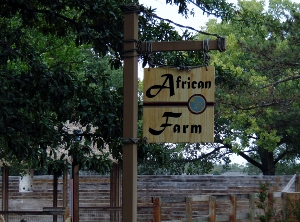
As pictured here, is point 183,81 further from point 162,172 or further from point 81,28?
point 162,172

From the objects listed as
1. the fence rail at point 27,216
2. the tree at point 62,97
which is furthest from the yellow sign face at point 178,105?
the fence rail at point 27,216

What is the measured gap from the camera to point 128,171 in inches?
321

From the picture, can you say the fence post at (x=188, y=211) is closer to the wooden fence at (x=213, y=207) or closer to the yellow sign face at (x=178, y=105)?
the wooden fence at (x=213, y=207)

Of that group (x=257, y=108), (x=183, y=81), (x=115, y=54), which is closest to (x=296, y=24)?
(x=257, y=108)

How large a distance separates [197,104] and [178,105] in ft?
0.68

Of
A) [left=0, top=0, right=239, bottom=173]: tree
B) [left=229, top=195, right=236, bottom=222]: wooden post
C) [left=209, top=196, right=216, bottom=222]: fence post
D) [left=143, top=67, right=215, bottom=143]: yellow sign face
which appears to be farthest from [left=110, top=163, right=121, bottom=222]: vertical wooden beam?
[left=143, top=67, right=215, bottom=143]: yellow sign face

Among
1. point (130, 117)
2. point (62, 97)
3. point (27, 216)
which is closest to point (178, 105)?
→ point (130, 117)

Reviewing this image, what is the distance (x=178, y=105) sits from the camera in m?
8.15

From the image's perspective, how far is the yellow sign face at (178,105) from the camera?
806 centimetres

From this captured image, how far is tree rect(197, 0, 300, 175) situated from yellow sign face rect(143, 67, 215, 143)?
4.89 metres

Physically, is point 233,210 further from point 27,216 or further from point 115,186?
point 115,186

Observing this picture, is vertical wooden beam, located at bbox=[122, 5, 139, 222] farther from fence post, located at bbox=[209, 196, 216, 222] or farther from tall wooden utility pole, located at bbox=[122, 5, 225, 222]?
fence post, located at bbox=[209, 196, 216, 222]

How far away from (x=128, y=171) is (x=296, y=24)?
1784cm

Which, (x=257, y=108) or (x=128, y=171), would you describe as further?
(x=257, y=108)
